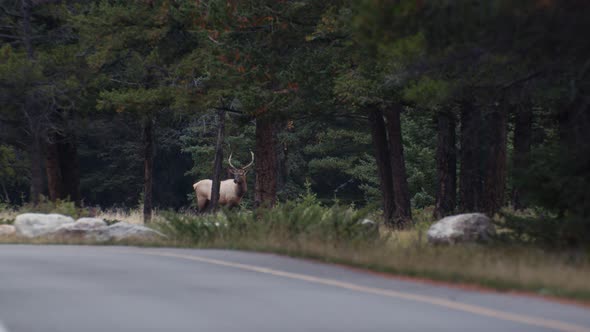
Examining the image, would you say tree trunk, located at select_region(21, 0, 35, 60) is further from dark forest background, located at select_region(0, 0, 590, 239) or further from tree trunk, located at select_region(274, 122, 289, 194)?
tree trunk, located at select_region(274, 122, 289, 194)


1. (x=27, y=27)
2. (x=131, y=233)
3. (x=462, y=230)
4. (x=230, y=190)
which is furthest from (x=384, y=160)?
(x=27, y=27)

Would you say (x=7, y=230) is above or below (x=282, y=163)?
below

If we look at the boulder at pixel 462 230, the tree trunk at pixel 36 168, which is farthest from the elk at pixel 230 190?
the boulder at pixel 462 230

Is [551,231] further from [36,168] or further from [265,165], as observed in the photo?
[36,168]

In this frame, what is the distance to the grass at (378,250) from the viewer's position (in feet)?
42.8

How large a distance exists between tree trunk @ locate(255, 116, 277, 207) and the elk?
20.0 ft

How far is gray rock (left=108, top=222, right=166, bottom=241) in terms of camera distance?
23547 millimetres

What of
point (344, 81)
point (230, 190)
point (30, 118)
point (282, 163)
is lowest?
point (230, 190)

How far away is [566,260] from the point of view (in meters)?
15.1

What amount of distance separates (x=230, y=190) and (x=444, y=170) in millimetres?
13354

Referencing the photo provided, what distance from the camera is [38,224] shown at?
25.6 metres

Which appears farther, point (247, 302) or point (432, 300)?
point (247, 302)

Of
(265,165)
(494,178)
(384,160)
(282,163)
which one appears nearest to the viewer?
(494,178)

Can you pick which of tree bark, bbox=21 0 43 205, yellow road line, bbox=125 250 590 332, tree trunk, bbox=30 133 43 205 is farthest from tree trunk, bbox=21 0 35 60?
yellow road line, bbox=125 250 590 332
